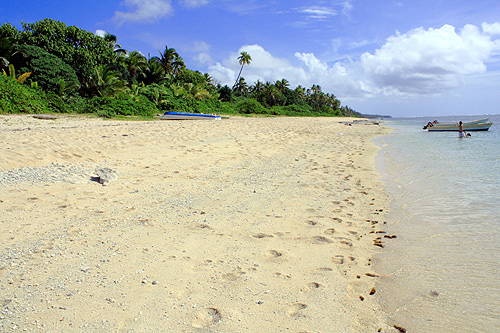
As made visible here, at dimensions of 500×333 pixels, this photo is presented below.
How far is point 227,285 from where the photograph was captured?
8.59 ft

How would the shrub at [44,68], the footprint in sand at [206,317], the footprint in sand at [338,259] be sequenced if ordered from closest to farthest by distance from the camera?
the footprint in sand at [206,317] < the footprint in sand at [338,259] < the shrub at [44,68]

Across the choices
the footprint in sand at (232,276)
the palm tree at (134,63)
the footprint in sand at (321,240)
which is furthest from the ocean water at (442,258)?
the palm tree at (134,63)

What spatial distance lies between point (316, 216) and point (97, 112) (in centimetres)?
1946

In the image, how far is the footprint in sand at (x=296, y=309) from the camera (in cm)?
230

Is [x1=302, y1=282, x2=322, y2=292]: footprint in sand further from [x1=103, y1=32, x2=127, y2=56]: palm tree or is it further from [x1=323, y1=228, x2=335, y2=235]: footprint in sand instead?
[x1=103, y1=32, x2=127, y2=56]: palm tree

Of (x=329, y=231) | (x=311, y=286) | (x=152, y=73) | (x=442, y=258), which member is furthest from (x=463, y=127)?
(x=152, y=73)

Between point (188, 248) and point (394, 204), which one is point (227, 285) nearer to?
point (188, 248)

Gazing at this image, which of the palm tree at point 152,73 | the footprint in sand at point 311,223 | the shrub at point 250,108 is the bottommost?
the footprint in sand at point 311,223

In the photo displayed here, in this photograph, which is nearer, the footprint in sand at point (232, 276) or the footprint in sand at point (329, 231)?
the footprint in sand at point (232, 276)

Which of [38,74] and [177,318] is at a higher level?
[38,74]

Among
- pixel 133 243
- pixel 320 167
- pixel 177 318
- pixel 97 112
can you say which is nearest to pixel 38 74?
pixel 97 112

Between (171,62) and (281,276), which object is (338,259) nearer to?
(281,276)

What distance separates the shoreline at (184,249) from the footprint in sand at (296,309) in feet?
0.04

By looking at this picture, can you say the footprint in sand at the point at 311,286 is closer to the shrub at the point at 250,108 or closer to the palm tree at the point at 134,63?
the palm tree at the point at 134,63
